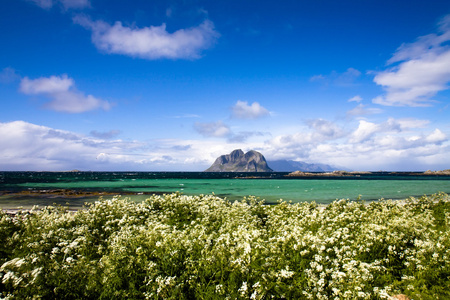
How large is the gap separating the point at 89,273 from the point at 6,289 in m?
1.89

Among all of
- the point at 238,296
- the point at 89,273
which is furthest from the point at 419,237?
the point at 89,273

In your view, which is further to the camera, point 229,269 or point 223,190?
point 223,190

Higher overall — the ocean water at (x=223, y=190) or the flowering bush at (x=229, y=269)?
the flowering bush at (x=229, y=269)

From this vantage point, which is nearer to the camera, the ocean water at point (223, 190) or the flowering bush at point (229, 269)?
the flowering bush at point (229, 269)

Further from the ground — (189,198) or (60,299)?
(189,198)

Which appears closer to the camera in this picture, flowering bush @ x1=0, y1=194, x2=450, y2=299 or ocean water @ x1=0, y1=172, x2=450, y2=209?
flowering bush @ x1=0, y1=194, x2=450, y2=299

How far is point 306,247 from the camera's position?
25.5 ft

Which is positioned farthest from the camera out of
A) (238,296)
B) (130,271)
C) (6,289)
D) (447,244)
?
(447,244)

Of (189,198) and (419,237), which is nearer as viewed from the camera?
(419,237)

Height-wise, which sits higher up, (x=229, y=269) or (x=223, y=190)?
(x=229, y=269)

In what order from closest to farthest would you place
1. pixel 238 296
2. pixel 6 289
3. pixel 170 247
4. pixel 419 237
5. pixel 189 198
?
1. pixel 238 296
2. pixel 6 289
3. pixel 170 247
4. pixel 419 237
5. pixel 189 198

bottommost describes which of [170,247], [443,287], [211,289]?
[443,287]

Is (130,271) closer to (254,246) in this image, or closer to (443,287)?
(254,246)

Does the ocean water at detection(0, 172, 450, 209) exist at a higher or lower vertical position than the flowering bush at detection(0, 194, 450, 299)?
lower
